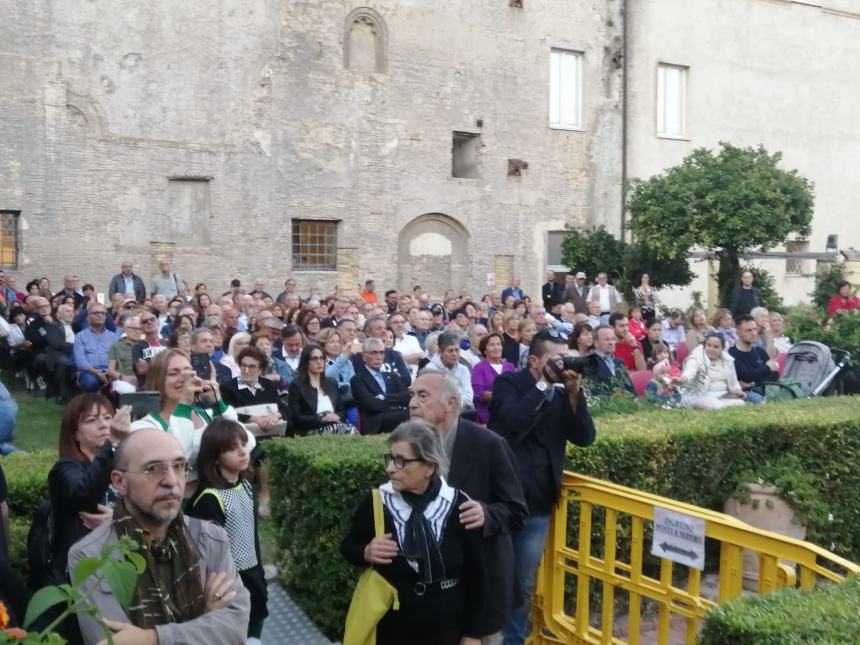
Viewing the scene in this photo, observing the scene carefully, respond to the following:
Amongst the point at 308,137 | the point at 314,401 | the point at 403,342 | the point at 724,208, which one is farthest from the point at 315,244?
the point at 314,401

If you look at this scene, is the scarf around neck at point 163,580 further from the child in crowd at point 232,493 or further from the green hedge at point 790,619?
the green hedge at point 790,619

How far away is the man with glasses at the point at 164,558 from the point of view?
311cm

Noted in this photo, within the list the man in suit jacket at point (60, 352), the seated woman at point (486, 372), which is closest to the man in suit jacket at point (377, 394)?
the seated woman at point (486, 372)

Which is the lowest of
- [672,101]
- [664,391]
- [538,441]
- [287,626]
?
[287,626]

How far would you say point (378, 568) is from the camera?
14.0 feet

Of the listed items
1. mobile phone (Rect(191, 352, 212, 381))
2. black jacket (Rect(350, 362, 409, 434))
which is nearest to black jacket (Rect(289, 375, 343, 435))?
black jacket (Rect(350, 362, 409, 434))

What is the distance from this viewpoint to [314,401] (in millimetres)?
8664

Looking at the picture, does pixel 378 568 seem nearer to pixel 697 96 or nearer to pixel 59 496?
pixel 59 496

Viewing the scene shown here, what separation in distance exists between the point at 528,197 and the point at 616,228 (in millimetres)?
3114

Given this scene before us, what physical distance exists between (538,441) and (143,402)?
90.9 inches

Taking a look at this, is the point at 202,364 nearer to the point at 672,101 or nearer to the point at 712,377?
the point at 712,377

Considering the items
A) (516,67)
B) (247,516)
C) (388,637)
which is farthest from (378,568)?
(516,67)

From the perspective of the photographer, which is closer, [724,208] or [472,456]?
[472,456]

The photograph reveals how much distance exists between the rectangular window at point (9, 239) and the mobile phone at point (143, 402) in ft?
51.4
